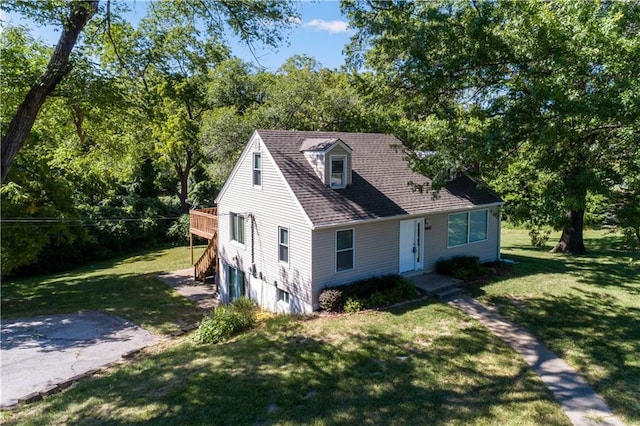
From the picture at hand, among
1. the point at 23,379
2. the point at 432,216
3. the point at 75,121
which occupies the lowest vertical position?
the point at 23,379

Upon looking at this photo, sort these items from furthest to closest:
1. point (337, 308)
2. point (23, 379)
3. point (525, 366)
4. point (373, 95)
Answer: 1. point (373, 95)
2. point (337, 308)
3. point (23, 379)
4. point (525, 366)

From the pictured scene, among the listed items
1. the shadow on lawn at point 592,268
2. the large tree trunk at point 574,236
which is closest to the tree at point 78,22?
the shadow on lawn at point 592,268

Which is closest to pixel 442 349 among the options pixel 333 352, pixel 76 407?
pixel 333 352

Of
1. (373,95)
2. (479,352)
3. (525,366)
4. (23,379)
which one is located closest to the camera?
(525,366)

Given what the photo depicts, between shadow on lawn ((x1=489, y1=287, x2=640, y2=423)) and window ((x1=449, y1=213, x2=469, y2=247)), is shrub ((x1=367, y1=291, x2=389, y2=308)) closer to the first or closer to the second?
shadow on lawn ((x1=489, y1=287, x2=640, y2=423))

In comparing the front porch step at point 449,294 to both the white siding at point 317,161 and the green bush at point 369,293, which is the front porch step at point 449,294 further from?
the white siding at point 317,161

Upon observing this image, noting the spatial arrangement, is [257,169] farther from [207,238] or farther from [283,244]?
[207,238]

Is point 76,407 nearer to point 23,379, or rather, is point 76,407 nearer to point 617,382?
point 23,379

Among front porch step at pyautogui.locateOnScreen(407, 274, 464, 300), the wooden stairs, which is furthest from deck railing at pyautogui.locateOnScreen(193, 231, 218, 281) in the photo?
front porch step at pyautogui.locateOnScreen(407, 274, 464, 300)
